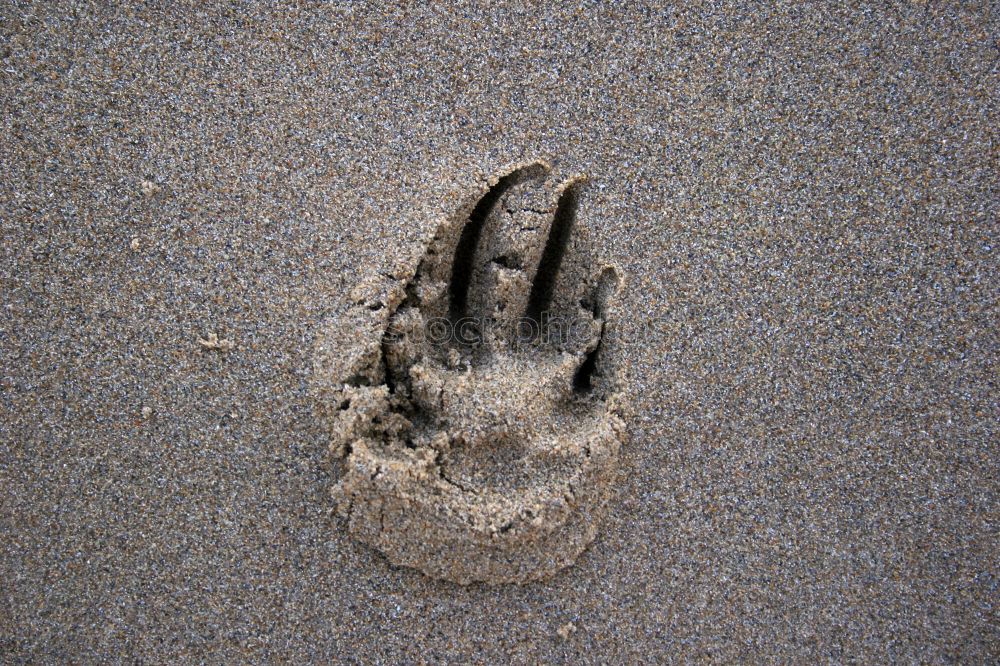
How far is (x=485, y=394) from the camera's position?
111 centimetres

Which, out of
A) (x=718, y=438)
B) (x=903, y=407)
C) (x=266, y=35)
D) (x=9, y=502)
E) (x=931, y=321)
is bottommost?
(x=9, y=502)

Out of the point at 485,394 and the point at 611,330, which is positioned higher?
the point at 611,330

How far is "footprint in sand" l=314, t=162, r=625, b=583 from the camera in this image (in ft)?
3.51

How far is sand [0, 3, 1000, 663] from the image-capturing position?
3.79 feet

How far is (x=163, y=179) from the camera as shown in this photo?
117 cm

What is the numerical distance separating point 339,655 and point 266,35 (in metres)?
1.19

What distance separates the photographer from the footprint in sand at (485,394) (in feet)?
3.51

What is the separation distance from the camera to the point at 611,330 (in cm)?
117

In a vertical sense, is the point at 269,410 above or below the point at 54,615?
above

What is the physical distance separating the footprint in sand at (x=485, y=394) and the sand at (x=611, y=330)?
49mm

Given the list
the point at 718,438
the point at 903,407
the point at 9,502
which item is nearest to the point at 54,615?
the point at 9,502

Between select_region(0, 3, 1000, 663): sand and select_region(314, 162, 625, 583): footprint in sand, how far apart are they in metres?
0.05

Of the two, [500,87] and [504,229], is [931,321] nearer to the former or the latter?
[504,229]

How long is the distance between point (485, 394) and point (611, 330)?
0.27 meters
